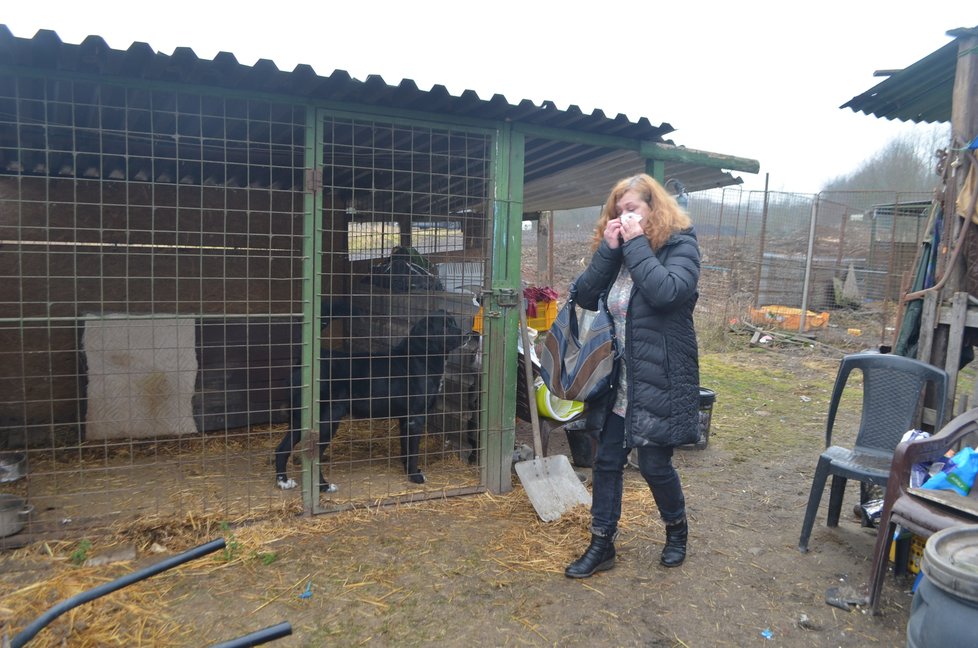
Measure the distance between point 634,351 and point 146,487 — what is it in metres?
3.61

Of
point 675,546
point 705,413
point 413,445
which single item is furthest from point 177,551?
point 705,413

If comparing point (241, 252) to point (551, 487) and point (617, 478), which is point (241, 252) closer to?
point (551, 487)

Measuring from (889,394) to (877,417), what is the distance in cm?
16

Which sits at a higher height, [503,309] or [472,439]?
[503,309]

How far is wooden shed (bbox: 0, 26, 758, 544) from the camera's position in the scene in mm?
3559

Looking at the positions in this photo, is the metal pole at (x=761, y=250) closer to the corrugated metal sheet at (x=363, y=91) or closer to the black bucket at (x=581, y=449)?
the corrugated metal sheet at (x=363, y=91)

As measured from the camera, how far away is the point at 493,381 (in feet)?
13.9

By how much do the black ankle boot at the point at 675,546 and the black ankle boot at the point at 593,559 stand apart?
1.08 ft

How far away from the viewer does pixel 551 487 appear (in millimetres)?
4109

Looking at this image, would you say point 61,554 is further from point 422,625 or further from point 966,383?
point 966,383

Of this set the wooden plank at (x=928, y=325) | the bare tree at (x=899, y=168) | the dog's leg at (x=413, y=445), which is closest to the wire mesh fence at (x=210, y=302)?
the dog's leg at (x=413, y=445)

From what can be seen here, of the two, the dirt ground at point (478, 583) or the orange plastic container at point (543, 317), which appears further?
the orange plastic container at point (543, 317)

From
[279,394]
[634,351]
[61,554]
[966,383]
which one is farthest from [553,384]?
[966,383]

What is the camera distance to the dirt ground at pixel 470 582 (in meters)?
2.75
